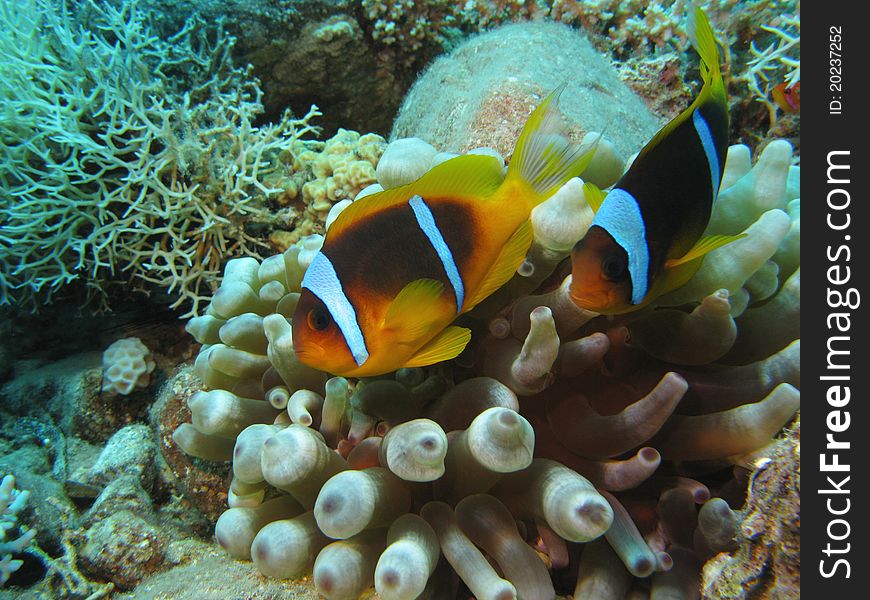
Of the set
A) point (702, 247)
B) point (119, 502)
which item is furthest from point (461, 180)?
point (119, 502)

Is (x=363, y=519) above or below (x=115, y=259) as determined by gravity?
above

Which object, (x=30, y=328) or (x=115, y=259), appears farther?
(x=30, y=328)

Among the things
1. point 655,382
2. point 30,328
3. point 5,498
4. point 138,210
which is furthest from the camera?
point 30,328

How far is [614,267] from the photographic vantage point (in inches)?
49.3

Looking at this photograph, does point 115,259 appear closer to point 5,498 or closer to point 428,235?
point 5,498

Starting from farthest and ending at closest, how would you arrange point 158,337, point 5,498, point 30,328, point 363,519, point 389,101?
1. point 389,101
2. point 30,328
3. point 158,337
4. point 5,498
5. point 363,519

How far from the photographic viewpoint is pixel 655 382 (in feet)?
5.25

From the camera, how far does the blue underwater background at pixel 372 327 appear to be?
1312mm

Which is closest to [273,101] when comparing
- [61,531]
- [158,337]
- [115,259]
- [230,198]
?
[230,198]

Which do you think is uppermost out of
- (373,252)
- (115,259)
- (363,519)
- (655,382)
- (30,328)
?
(373,252)

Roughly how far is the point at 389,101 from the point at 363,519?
3.66 meters

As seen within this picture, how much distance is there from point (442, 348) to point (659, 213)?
2.06 feet

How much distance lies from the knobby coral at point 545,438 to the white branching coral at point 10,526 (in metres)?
0.92

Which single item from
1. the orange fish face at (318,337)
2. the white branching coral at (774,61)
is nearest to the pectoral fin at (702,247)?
the orange fish face at (318,337)
